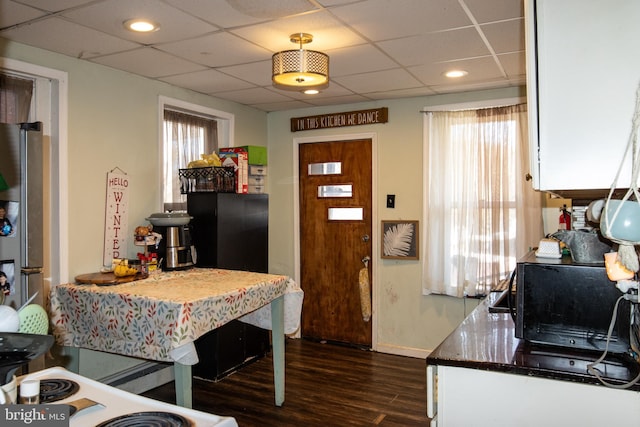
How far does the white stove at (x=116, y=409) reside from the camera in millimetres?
1138

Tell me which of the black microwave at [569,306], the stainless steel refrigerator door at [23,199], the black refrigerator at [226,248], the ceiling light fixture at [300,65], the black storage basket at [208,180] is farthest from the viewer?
the black storage basket at [208,180]

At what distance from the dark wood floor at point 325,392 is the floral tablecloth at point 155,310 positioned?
2.55 ft

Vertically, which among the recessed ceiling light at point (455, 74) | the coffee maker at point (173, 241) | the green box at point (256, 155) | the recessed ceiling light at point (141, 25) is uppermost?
the recessed ceiling light at point (455, 74)

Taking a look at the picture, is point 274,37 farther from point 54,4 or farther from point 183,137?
point 183,137

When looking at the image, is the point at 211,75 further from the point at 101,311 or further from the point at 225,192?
the point at 101,311

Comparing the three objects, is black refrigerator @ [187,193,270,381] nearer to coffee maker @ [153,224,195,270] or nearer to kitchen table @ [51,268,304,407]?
coffee maker @ [153,224,195,270]

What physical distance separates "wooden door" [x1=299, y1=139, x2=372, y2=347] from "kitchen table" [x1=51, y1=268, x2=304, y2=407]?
4.70 feet

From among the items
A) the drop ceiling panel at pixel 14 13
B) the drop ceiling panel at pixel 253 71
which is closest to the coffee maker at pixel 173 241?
the drop ceiling panel at pixel 253 71

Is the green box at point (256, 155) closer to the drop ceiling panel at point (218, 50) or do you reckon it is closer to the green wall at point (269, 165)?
the green wall at point (269, 165)

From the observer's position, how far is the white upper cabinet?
1105 mm

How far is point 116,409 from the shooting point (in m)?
1.21

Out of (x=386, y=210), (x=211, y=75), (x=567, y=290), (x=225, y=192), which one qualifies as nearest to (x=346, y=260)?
(x=386, y=210)

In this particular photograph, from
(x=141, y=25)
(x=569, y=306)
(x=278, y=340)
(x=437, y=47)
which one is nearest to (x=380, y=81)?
(x=437, y=47)

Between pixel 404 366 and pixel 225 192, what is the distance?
208 cm
